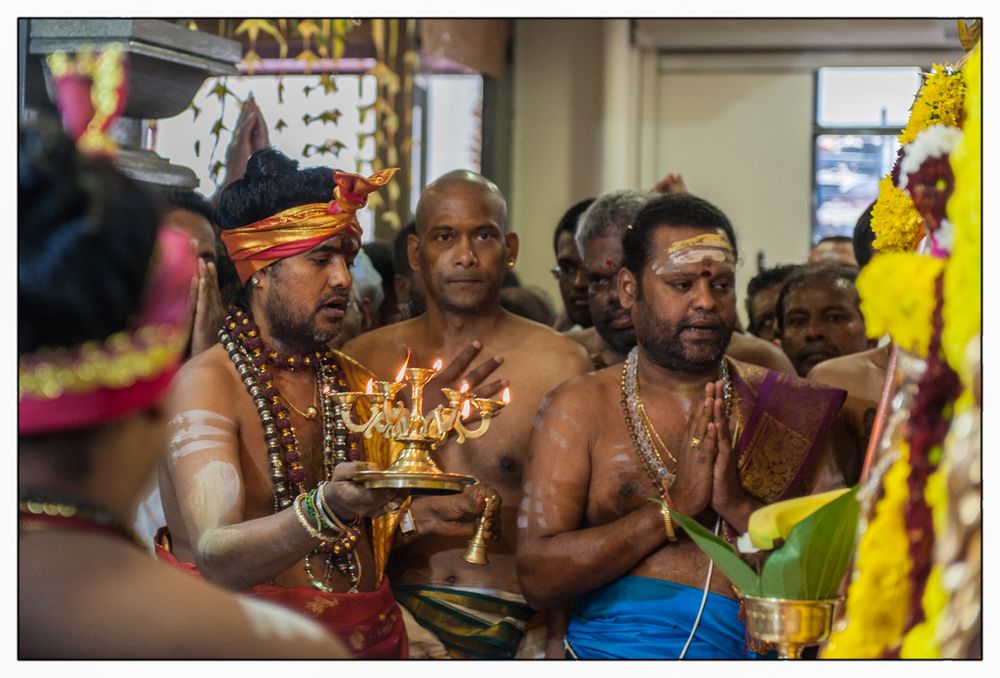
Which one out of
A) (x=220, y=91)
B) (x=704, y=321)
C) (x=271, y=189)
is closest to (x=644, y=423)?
(x=704, y=321)

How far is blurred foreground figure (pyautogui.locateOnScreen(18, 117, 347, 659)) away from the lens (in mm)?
1773

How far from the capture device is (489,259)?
4.40 metres

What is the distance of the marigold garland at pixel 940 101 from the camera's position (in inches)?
105

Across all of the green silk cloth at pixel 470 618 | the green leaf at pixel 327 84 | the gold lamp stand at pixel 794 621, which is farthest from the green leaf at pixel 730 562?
the green leaf at pixel 327 84

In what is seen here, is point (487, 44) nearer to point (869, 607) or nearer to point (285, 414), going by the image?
point (285, 414)

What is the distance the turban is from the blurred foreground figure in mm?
1734

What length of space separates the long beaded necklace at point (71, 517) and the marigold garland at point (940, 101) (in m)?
1.77

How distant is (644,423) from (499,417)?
1.84 feet

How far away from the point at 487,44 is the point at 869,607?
7411mm

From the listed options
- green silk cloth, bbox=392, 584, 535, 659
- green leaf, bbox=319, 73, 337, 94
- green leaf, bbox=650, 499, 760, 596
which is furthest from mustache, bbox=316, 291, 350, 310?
green leaf, bbox=319, 73, 337, 94

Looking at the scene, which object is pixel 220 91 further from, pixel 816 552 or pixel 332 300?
pixel 816 552

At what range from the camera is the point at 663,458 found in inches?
149

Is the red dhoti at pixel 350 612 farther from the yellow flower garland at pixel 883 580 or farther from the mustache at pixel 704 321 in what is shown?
the yellow flower garland at pixel 883 580
